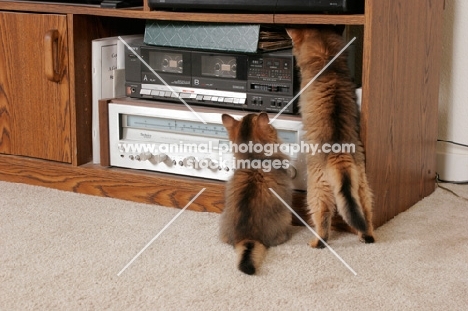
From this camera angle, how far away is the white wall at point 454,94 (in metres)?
2.17

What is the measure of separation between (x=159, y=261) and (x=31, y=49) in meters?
0.79

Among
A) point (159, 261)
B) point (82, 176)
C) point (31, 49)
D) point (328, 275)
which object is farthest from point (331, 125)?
point (31, 49)

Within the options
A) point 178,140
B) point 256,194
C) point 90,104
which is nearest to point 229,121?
point 256,194

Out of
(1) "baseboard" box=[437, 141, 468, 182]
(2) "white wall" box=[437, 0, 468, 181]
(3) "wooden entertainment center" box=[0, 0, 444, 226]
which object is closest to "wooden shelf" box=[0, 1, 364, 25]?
(3) "wooden entertainment center" box=[0, 0, 444, 226]

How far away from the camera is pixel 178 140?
6.42ft

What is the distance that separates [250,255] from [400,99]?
599 millimetres

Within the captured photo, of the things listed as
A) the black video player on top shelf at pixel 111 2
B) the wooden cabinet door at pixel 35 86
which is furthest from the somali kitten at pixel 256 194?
the wooden cabinet door at pixel 35 86

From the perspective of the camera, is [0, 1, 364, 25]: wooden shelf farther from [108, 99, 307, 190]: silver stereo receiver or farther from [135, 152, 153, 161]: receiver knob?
[135, 152, 153, 161]: receiver knob

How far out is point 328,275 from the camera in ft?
4.97

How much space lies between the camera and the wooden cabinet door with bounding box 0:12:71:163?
78.8 inches

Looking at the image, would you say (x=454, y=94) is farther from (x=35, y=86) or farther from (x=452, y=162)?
(x=35, y=86)

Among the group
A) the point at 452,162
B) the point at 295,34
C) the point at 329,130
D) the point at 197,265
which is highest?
the point at 295,34

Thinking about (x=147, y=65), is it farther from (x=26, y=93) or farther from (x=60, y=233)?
(x=60, y=233)

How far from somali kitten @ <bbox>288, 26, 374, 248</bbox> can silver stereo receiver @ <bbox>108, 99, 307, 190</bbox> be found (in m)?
0.11
